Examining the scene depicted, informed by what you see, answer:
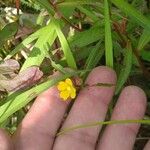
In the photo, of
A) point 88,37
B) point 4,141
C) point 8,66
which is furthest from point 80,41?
point 4,141

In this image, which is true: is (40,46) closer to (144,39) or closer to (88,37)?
(88,37)

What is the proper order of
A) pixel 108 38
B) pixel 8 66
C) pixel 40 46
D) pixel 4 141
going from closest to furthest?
pixel 4 141 → pixel 8 66 → pixel 108 38 → pixel 40 46

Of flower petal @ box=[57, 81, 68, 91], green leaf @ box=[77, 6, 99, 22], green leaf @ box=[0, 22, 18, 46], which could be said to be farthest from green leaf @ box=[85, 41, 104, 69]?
green leaf @ box=[0, 22, 18, 46]

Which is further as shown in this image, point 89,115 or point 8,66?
point 89,115

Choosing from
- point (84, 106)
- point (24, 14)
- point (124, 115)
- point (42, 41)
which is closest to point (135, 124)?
point (124, 115)

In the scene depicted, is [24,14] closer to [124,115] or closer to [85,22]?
[85,22]

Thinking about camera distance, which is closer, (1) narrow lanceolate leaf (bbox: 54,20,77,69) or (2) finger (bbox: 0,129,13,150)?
(2) finger (bbox: 0,129,13,150)

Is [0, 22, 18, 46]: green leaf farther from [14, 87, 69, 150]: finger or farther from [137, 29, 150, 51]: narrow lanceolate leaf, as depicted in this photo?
[137, 29, 150, 51]: narrow lanceolate leaf
